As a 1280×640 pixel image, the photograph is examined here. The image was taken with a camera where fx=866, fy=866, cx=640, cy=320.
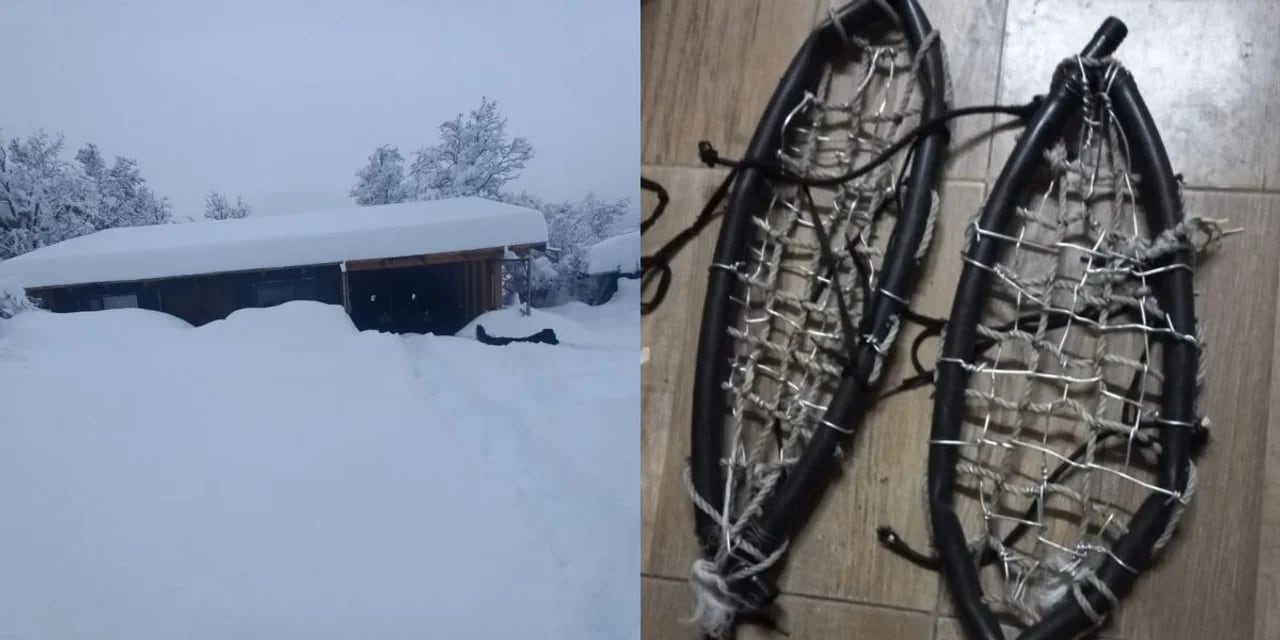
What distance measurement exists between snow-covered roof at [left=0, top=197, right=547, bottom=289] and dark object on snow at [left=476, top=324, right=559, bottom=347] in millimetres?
44

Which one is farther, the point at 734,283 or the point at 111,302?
the point at 734,283

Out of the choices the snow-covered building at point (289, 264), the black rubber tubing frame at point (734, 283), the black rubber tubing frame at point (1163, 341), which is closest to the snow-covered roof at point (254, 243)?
the snow-covered building at point (289, 264)

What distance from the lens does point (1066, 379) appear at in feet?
1.68

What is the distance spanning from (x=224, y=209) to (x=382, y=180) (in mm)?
75

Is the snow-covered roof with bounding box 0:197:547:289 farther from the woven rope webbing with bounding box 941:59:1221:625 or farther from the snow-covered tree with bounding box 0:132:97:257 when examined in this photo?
the woven rope webbing with bounding box 941:59:1221:625

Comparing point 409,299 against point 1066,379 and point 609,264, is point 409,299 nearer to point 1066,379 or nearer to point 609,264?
point 609,264

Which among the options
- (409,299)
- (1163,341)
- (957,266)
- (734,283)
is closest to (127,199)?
(409,299)

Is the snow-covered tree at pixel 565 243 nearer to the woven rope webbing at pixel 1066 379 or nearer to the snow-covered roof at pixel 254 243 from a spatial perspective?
the snow-covered roof at pixel 254 243

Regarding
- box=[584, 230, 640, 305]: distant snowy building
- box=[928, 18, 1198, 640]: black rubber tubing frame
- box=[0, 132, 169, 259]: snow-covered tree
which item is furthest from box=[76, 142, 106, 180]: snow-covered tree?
box=[928, 18, 1198, 640]: black rubber tubing frame

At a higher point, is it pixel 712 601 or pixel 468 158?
pixel 468 158

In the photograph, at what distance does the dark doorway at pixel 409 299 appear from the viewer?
41 cm

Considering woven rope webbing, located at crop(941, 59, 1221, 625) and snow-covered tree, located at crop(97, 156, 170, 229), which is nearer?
snow-covered tree, located at crop(97, 156, 170, 229)

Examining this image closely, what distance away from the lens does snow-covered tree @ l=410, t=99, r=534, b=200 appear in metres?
0.41

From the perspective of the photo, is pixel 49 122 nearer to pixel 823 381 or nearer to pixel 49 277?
pixel 49 277
